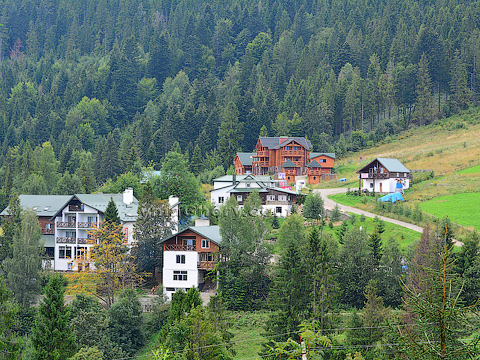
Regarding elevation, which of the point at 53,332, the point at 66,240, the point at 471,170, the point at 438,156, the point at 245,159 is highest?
the point at 245,159

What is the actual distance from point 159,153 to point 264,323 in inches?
2996

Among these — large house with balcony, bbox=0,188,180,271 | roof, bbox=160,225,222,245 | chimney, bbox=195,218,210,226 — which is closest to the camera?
roof, bbox=160,225,222,245

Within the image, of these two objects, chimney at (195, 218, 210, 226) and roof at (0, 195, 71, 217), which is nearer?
chimney at (195, 218, 210, 226)

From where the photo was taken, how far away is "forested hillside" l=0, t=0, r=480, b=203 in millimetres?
119500

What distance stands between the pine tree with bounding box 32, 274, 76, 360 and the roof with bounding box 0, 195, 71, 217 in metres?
27.6

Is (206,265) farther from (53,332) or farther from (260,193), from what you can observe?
(260,193)

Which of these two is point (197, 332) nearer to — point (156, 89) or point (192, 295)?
point (192, 295)

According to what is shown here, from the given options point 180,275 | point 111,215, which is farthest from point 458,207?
point 111,215

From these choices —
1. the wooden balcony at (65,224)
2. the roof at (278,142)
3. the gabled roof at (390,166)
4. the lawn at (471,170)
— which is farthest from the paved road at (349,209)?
the wooden balcony at (65,224)

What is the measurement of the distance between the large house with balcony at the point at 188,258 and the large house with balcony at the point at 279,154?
45868 millimetres

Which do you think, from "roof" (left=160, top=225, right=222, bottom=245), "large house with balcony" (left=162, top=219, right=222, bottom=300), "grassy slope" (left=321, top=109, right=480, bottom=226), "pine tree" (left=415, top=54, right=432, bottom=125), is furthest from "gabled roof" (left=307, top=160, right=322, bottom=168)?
"large house with balcony" (left=162, top=219, right=222, bottom=300)

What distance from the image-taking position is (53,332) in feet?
139

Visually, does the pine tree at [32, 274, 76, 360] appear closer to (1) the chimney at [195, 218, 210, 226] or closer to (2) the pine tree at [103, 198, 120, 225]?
(2) the pine tree at [103, 198, 120, 225]

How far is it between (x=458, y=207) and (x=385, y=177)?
13.0 meters
